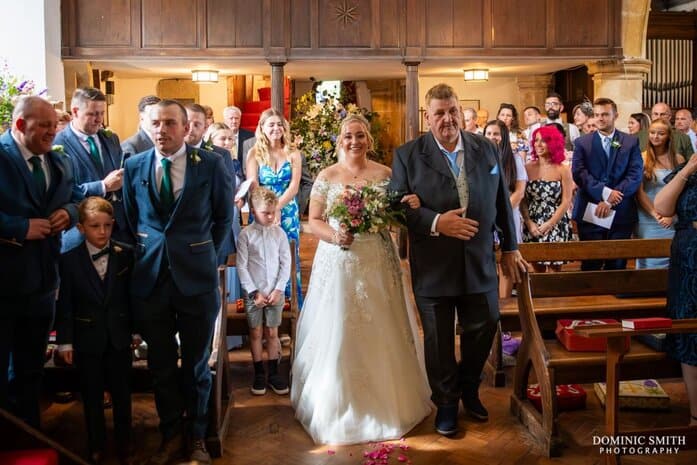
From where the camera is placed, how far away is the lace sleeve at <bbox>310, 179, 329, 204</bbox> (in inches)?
157

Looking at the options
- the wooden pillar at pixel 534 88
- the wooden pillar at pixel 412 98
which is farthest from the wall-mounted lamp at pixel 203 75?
the wooden pillar at pixel 534 88

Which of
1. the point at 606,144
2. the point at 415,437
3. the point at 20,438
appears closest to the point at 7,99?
the point at 20,438

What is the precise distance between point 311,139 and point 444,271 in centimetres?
589

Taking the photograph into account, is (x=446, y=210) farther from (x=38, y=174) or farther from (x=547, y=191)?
(x=38, y=174)

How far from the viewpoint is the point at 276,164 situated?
5328 mm

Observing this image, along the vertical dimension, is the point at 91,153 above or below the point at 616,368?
above

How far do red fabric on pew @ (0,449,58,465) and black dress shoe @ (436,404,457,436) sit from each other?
1955 millimetres

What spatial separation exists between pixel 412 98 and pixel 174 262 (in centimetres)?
625

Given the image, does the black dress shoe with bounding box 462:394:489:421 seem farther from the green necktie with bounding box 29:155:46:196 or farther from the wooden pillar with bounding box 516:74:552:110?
the wooden pillar with bounding box 516:74:552:110

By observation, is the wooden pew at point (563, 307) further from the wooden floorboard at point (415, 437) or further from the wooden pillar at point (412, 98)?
the wooden pillar at point (412, 98)

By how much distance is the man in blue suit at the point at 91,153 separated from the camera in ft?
12.2

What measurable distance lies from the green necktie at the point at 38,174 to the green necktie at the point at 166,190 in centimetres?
56

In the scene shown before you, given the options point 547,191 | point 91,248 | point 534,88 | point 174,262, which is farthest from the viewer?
point 534,88

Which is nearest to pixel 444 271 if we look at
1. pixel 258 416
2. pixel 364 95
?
pixel 258 416
